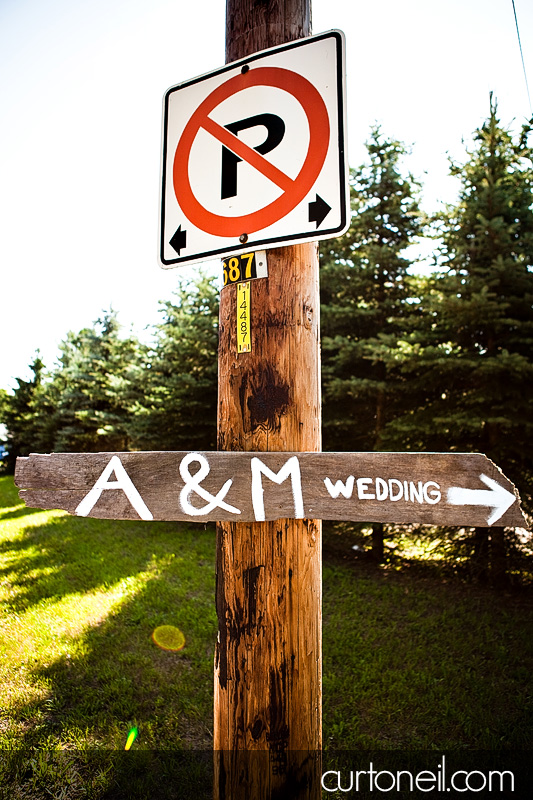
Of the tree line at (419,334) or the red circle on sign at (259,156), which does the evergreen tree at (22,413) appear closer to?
the tree line at (419,334)

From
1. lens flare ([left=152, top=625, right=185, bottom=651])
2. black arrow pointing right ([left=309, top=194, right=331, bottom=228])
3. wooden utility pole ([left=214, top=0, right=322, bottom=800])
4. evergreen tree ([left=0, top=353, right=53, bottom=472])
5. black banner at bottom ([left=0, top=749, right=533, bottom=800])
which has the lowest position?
black banner at bottom ([left=0, top=749, right=533, bottom=800])

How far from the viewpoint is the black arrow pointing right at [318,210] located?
4.99 ft

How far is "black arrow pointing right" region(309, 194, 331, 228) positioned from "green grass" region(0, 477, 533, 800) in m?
3.34

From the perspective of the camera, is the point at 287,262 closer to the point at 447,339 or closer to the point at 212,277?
the point at 447,339

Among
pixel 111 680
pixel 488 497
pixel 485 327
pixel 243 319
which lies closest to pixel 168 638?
pixel 111 680

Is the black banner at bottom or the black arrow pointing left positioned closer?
the black arrow pointing left

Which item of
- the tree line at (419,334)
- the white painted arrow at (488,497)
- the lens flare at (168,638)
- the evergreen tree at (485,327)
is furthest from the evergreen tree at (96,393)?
the white painted arrow at (488,497)

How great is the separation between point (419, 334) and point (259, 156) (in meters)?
5.18

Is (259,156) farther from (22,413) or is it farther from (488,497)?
(22,413)

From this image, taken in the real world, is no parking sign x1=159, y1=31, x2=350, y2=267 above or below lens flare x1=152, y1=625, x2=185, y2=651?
above

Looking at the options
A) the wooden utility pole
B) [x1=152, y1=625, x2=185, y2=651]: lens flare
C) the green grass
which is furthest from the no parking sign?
[x1=152, y1=625, x2=185, y2=651]: lens flare

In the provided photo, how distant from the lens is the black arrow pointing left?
175 cm

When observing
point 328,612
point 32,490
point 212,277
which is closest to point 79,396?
point 212,277

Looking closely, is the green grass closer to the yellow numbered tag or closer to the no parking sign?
the yellow numbered tag
